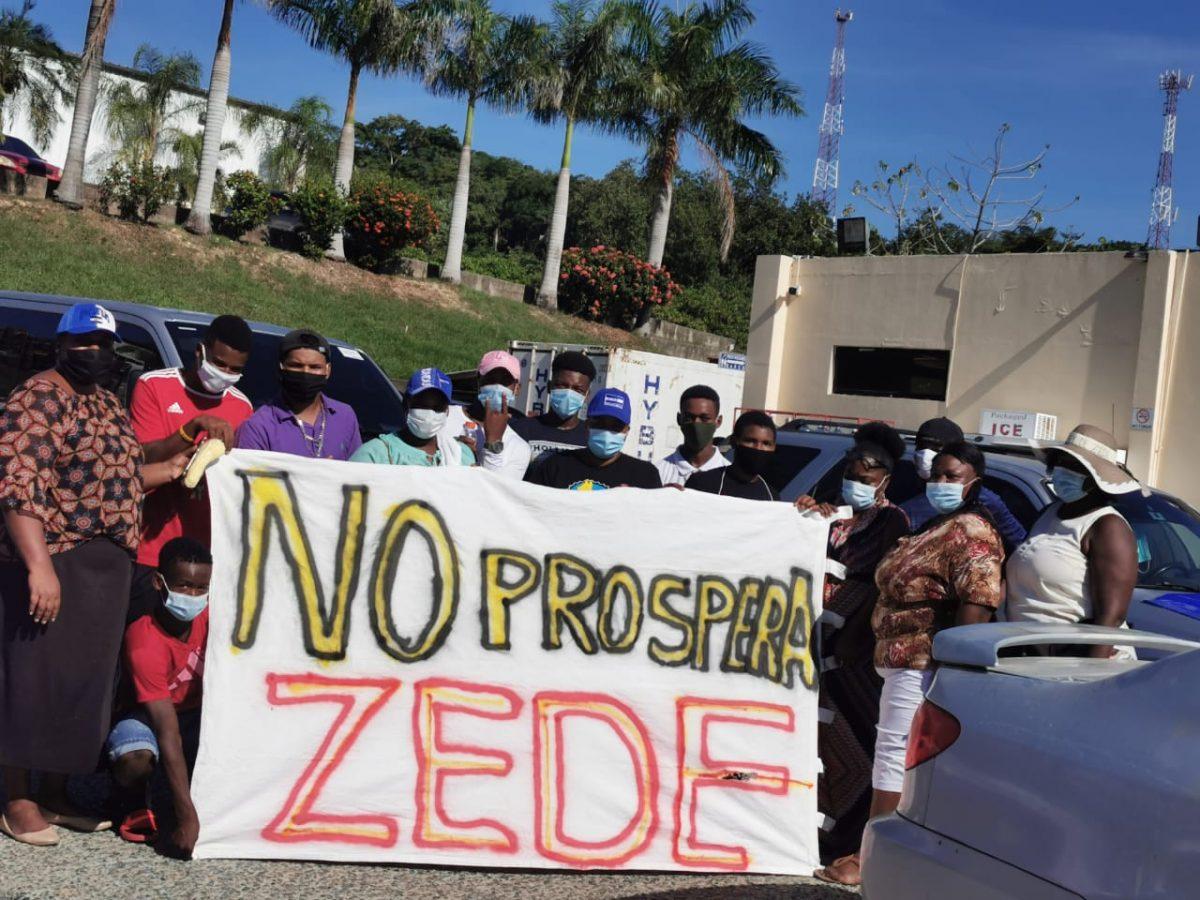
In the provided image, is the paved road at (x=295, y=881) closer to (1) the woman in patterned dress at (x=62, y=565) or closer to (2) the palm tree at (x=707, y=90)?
(1) the woman in patterned dress at (x=62, y=565)

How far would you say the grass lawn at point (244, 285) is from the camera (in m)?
22.5

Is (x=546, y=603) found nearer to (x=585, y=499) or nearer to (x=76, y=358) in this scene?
(x=585, y=499)

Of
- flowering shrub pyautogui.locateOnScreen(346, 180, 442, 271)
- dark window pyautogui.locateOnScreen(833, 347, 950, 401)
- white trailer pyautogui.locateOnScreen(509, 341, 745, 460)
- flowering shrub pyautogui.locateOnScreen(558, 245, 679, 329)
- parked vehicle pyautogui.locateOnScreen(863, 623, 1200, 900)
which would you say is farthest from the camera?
flowering shrub pyautogui.locateOnScreen(558, 245, 679, 329)

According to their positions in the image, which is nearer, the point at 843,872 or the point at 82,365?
the point at 82,365

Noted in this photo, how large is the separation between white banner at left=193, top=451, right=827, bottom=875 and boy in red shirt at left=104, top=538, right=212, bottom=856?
3.0 inches

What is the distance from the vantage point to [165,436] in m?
4.96

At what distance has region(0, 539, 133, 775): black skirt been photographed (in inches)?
172

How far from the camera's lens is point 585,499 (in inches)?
195

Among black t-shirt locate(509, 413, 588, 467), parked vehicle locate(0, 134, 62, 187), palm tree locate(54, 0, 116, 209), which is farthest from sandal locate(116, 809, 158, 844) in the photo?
parked vehicle locate(0, 134, 62, 187)

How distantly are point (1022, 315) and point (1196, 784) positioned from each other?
1831 cm

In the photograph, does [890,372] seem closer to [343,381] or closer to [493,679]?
[343,381]

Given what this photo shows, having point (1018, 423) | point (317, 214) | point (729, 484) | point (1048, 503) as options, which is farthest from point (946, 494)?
point (317, 214)

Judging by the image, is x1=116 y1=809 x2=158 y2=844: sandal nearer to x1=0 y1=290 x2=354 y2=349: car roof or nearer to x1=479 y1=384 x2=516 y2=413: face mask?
x1=479 y1=384 x2=516 y2=413: face mask

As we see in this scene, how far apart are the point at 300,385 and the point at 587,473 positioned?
1.25 m
